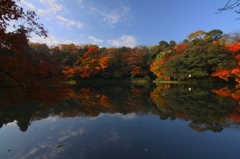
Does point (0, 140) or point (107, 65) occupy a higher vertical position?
point (107, 65)

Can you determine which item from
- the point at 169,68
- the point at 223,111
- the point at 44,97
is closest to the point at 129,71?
the point at 169,68

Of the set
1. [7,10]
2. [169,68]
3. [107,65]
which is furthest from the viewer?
[107,65]

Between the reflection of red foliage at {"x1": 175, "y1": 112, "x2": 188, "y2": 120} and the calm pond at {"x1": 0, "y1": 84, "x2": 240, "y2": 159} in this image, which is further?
the reflection of red foliage at {"x1": 175, "y1": 112, "x2": 188, "y2": 120}

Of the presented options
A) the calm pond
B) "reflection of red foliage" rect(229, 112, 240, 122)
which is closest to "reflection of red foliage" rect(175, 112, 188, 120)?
the calm pond

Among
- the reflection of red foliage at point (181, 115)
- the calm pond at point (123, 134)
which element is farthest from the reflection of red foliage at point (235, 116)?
the reflection of red foliage at point (181, 115)

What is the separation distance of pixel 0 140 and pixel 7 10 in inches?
139

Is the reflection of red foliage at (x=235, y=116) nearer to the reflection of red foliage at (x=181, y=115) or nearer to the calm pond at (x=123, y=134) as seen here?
the calm pond at (x=123, y=134)

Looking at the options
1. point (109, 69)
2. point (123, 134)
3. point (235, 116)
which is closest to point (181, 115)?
point (235, 116)

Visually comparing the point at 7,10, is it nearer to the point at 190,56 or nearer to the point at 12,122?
the point at 12,122

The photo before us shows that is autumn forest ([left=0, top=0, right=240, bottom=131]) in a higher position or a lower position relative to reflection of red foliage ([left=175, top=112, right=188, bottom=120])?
higher

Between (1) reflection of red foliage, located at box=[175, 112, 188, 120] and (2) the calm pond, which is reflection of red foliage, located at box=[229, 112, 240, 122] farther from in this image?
(1) reflection of red foliage, located at box=[175, 112, 188, 120]

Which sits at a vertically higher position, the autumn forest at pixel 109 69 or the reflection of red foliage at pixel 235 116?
the autumn forest at pixel 109 69

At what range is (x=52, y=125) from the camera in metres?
5.41

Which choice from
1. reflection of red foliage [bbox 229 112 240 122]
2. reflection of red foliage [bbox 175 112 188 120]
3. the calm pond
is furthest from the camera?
reflection of red foliage [bbox 175 112 188 120]
